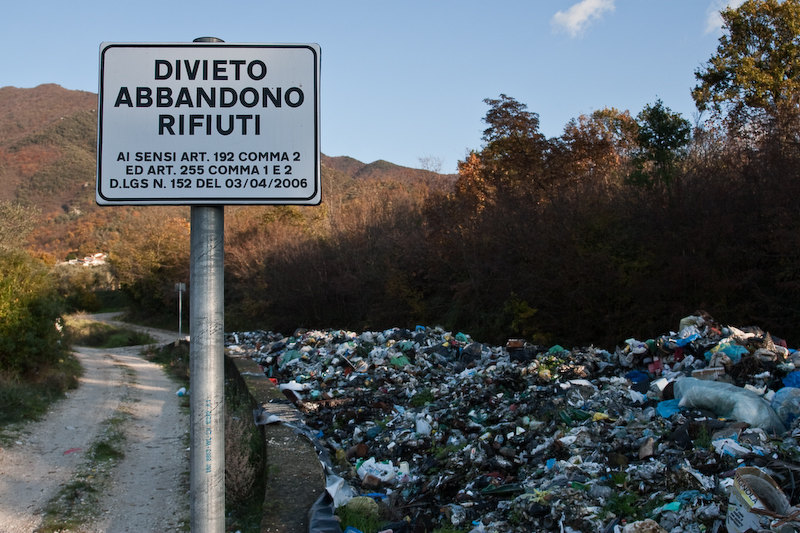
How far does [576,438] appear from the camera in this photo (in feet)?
20.6

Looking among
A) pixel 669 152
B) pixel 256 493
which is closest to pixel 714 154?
pixel 669 152

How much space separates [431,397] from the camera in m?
9.82

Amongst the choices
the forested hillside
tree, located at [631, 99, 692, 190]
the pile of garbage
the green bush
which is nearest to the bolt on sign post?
the pile of garbage

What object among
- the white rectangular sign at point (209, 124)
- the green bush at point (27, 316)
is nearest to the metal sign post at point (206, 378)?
the white rectangular sign at point (209, 124)

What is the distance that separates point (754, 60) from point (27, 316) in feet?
82.6

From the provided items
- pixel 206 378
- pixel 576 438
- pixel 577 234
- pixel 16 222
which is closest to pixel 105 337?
pixel 16 222

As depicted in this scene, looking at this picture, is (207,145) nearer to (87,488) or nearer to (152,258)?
(87,488)

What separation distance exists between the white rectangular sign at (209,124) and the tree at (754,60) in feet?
74.3

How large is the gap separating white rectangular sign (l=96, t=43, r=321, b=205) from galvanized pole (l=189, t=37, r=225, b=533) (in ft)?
0.34

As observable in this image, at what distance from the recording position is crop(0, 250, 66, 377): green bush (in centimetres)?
1268

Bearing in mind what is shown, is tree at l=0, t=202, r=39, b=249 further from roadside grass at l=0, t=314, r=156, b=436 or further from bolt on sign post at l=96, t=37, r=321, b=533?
bolt on sign post at l=96, t=37, r=321, b=533

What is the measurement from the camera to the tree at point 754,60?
74.3ft

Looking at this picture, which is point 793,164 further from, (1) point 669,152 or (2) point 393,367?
(2) point 393,367

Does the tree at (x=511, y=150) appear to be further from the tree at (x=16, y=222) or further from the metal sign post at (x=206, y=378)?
the metal sign post at (x=206, y=378)
